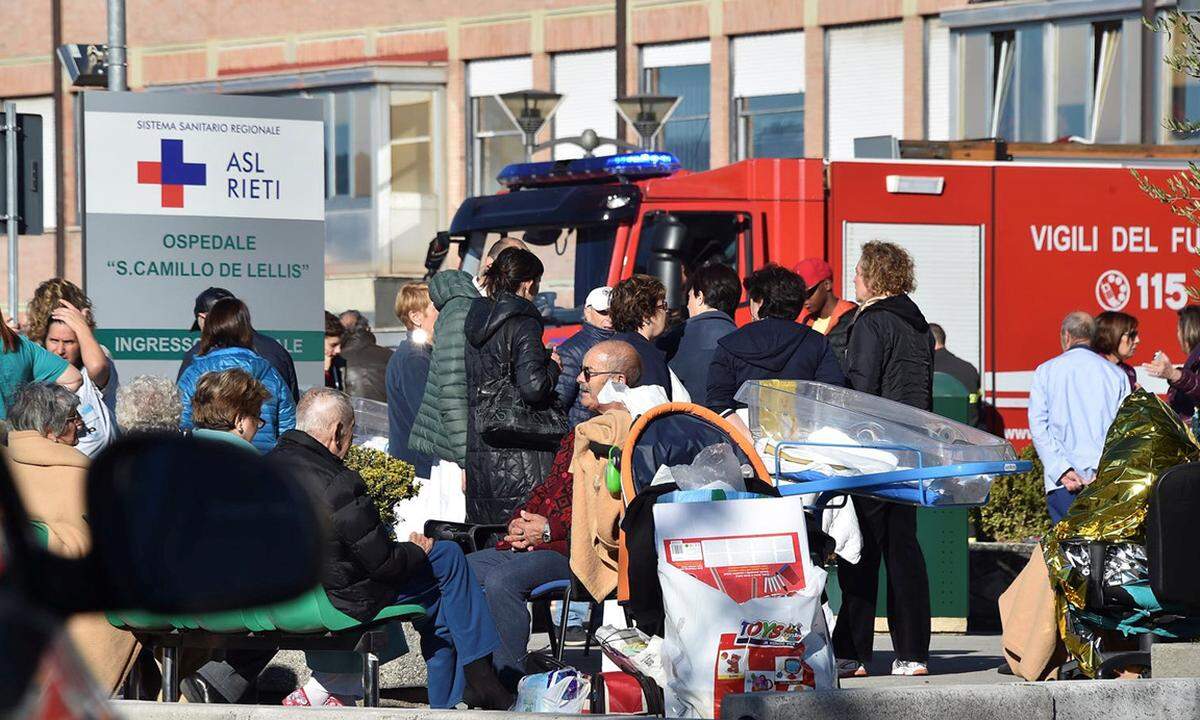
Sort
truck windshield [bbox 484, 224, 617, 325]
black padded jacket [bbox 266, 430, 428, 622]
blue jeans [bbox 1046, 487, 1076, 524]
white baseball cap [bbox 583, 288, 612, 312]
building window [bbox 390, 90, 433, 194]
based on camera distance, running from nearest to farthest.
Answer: black padded jacket [bbox 266, 430, 428, 622] → white baseball cap [bbox 583, 288, 612, 312] → blue jeans [bbox 1046, 487, 1076, 524] → truck windshield [bbox 484, 224, 617, 325] → building window [bbox 390, 90, 433, 194]

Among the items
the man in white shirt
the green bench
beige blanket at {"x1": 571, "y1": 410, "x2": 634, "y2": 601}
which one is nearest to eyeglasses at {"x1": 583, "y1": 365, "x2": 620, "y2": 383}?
beige blanket at {"x1": 571, "y1": 410, "x2": 634, "y2": 601}

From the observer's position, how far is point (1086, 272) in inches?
560

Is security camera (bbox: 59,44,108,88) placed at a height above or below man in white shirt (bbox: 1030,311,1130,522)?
above

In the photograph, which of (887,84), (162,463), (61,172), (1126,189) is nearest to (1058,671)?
(162,463)

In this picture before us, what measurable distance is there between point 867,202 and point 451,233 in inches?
120

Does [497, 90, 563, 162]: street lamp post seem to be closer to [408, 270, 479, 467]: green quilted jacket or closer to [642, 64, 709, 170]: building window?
[642, 64, 709, 170]: building window

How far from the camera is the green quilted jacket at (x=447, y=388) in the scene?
341 inches

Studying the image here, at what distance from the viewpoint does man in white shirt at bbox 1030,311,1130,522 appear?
10297 mm

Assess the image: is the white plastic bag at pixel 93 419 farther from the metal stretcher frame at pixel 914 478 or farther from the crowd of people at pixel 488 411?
the metal stretcher frame at pixel 914 478

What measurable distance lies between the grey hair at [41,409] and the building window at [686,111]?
26.8 metres

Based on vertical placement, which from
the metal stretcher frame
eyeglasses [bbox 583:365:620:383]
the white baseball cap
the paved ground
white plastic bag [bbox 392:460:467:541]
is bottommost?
the paved ground

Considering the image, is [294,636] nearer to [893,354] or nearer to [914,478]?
[914,478]

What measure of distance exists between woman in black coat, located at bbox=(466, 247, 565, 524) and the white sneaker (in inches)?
68.7

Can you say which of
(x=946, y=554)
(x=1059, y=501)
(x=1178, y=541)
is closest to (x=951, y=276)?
(x=1059, y=501)
